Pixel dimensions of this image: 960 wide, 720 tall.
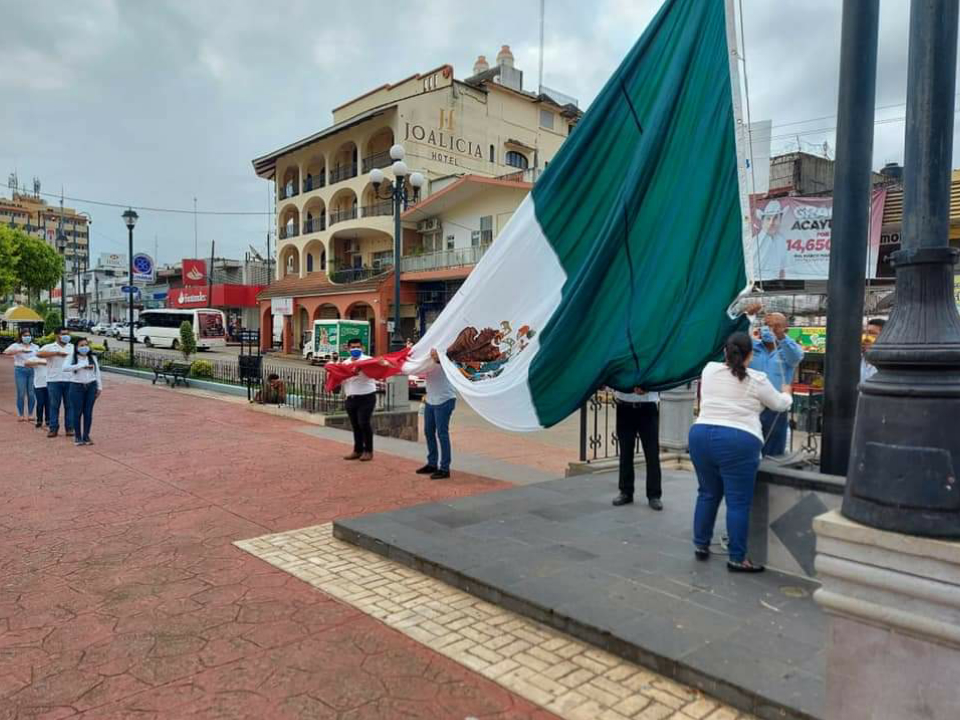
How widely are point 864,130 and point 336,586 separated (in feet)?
15.3

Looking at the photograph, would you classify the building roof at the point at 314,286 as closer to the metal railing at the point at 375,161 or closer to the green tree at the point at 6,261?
the metal railing at the point at 375,161

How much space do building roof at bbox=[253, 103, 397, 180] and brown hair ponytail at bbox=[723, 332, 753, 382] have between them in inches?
1244

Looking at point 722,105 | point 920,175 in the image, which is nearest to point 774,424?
point 722,105

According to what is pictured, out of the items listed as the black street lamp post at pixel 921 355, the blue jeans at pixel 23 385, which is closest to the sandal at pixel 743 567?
the black street lamp post at pixel 921 355

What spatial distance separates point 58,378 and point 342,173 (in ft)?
97.0

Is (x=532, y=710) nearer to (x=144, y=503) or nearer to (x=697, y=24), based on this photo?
(x=697, y=24)

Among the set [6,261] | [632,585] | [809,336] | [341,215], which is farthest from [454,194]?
[632,585]

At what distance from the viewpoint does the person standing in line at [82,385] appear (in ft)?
33.2

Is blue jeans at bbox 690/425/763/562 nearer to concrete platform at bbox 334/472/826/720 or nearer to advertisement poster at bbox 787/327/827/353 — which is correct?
concrete platform at bbox 334/472/826/720

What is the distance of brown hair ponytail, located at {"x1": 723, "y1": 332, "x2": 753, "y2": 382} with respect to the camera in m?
4.19

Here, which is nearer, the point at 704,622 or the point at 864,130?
the point at 704,622

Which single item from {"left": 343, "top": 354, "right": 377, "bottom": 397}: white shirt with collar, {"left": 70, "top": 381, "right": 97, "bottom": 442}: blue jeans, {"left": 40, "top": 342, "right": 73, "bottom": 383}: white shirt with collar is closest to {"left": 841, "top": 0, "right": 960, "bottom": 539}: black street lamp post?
{"left": 343, "top": 354, "right": 377, "bottom": 397}: white shirt with collar

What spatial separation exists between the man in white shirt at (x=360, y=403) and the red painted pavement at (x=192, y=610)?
0.70m

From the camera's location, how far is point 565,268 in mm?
4379
